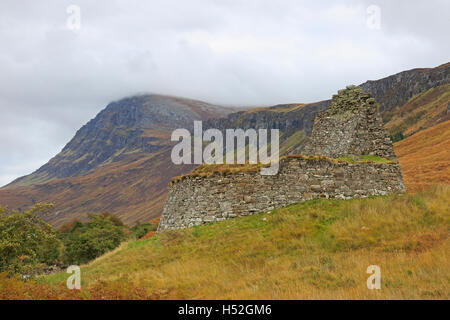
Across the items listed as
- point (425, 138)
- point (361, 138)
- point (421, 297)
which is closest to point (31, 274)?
point (421, 297)

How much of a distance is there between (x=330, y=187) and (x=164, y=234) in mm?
8853

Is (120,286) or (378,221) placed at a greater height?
(378,221)

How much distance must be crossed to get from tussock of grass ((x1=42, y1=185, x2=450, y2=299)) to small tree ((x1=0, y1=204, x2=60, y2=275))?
2350 mm

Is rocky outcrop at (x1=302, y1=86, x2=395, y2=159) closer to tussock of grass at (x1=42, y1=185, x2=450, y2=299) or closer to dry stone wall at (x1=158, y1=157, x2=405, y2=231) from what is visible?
dry stone wall at (x1=158, y1=157, x2=405, y2=231)

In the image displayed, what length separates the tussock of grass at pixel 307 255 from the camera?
8883 millimetres

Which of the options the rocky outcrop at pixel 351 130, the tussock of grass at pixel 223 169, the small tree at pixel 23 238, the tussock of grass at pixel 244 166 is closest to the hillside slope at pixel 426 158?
the rocky outcrop at pixel 351 130

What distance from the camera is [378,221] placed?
529 inches

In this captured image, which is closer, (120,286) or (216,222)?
(120,286)

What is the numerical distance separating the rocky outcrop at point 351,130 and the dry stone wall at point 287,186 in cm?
219

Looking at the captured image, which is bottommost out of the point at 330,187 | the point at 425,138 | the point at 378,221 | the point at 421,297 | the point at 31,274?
the point at 31,274

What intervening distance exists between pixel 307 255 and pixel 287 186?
5.24m

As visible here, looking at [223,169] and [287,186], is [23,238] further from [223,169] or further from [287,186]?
[287,186]

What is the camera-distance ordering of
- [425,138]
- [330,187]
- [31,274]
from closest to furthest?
[31,274] < [330,187] < [425,138]
